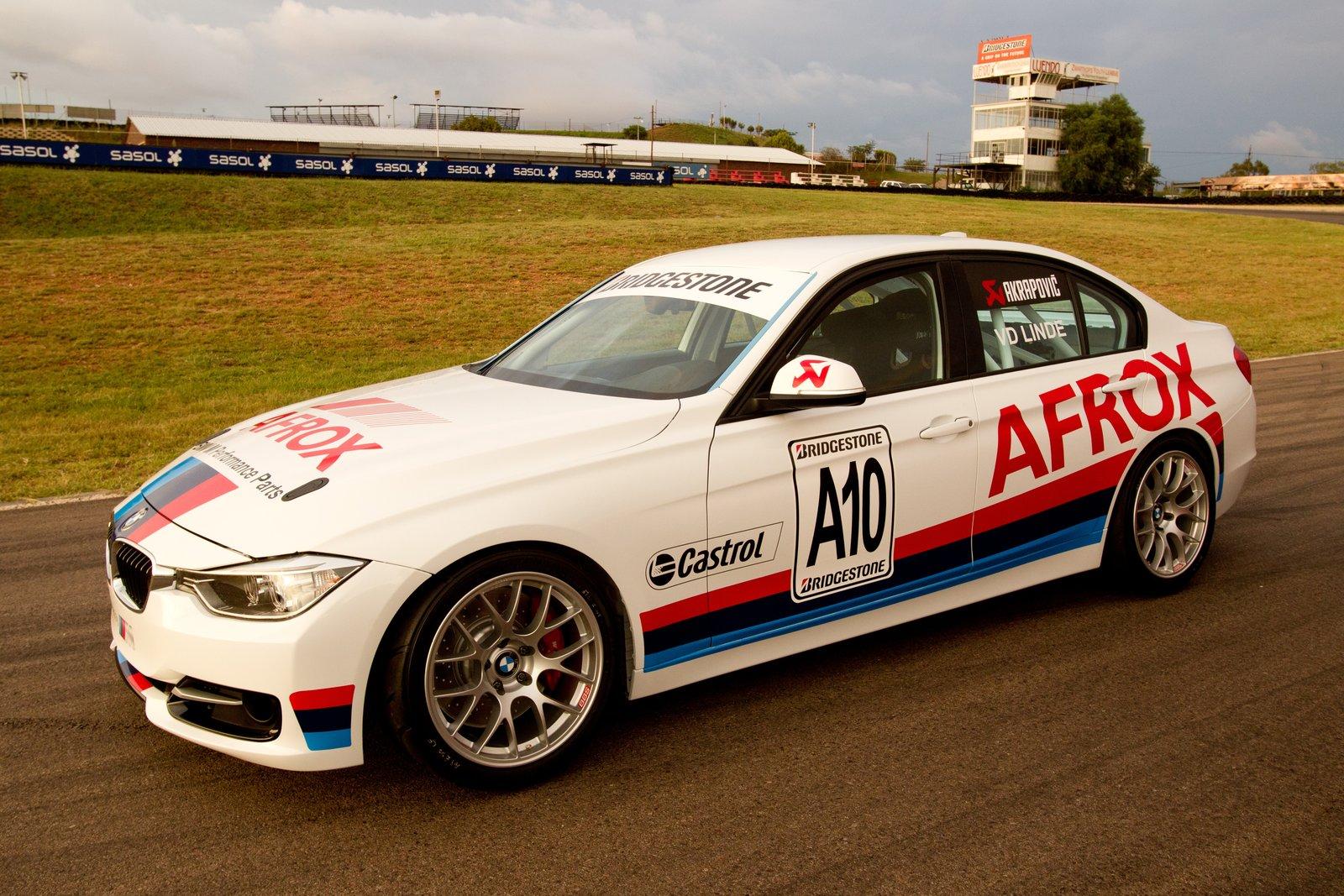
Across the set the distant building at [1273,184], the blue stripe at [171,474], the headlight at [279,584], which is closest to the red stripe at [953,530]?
the headlight at [279,584]

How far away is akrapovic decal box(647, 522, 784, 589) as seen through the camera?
3.57 meters

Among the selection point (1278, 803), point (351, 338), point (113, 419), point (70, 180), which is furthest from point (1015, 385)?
point (70, 180)

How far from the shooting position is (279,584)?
305 cm

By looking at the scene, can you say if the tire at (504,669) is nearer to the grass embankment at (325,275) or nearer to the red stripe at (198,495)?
the red stripe at (198,495)

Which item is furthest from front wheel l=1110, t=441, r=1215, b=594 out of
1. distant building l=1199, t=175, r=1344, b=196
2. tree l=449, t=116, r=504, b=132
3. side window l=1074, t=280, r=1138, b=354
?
tree l=449, t=116, r=504, b=132

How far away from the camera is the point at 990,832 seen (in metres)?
3.18

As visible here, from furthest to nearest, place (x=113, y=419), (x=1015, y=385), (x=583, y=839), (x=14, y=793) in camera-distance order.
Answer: (x=113, y=419), (x=1015, y=385), (x=14, y=793), (x=583, y=839)

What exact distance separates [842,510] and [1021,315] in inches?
57.4

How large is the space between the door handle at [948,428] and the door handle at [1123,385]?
92 cm

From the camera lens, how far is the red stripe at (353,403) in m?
4.17

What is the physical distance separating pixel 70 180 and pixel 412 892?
1607 inches

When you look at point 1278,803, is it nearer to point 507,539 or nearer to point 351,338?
point 507,539

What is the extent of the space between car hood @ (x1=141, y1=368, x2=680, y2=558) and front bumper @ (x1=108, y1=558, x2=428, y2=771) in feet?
0.62

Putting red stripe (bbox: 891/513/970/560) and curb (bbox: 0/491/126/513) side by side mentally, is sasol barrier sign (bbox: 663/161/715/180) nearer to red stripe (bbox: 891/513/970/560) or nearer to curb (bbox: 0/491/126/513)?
curb (bbox: 0/491/126/513)
